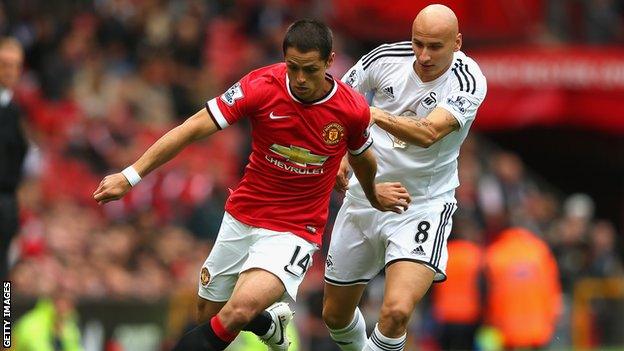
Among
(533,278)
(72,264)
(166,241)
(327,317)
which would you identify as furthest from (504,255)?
(327,317)

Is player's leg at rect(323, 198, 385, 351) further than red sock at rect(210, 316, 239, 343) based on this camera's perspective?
Yes

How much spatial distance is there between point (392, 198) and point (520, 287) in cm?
798

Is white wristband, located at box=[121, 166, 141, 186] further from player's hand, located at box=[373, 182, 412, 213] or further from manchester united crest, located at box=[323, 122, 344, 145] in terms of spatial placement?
player's hand, located at box=[373, 182, 412, 213]

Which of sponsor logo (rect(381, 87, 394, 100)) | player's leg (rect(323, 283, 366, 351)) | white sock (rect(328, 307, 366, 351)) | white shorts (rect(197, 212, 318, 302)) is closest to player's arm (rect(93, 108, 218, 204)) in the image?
white shorts (rect(197, 212, 318, 302))

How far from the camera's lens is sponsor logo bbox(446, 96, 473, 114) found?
9.58m

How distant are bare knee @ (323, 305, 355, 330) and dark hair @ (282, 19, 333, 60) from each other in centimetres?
225

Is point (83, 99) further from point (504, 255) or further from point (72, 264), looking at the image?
point (504, 255)

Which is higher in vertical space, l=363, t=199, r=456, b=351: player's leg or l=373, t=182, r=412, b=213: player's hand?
l=373, t=182, r=412, b=213: player's hand

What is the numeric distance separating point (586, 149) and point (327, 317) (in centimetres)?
1738

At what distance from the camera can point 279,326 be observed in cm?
948

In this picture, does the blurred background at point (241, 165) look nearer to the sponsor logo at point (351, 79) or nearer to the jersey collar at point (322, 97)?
the sponsor logo at point (351, 79)

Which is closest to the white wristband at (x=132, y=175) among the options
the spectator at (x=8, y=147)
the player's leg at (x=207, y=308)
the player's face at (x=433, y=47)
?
the player's leg at (x=207, y=308)

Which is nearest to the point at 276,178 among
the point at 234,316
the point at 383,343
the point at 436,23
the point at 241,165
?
the point at 234,316

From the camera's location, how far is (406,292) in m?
9.48
